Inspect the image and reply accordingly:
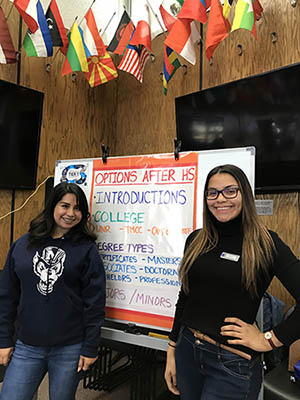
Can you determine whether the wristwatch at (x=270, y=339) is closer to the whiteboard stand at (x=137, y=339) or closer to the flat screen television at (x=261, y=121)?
the whiteboard stand at (x=137, y=339)

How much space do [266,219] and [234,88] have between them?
3.43ft

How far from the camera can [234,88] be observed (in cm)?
248

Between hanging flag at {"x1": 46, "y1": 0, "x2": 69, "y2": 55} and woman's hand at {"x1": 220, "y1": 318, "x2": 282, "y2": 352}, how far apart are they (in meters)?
2.53

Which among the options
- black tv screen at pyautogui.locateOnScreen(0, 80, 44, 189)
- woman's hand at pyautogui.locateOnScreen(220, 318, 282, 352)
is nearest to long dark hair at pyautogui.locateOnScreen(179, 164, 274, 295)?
woman's hand at pyautogui.locateOnScreen(220, 318, 282, 352)

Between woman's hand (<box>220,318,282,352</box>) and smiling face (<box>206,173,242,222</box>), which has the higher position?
smiling face (<box>206,173,242,222</box>)

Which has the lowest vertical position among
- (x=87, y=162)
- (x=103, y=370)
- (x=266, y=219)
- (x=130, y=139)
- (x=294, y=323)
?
(x=103, y=370)

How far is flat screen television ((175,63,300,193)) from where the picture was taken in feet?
7.27

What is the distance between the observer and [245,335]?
103 centimetres

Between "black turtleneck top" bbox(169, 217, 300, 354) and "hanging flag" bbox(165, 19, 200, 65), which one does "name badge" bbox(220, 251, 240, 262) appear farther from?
"hanging flag" bbox(165, 19, 200, 65)

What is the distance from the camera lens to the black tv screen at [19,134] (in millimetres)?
2666

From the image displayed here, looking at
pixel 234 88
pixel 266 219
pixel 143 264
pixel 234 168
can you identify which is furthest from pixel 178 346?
pixel 234 88

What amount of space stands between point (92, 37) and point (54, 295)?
86.8 inches

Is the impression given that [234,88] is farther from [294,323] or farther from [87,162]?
A: [294,323]

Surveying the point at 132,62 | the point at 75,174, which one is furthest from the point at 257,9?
the point at 75,174
